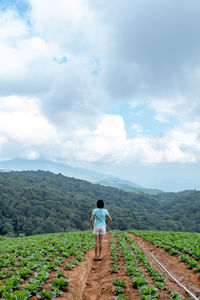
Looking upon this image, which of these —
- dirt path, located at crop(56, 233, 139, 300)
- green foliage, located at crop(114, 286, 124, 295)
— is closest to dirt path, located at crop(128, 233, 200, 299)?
dirt path, located at crop(56, 233, 139, 300)

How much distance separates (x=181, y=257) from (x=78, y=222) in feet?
345

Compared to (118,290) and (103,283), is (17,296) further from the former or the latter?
(103,283)

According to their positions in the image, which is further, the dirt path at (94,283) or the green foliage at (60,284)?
the green foliage at (60,284)

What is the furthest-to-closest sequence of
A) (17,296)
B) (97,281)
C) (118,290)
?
(97,281)
(118,290)
(17,296)

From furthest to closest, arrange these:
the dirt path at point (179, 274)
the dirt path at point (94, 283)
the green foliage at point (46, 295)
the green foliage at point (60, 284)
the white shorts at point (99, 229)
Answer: the white shorts at point (99, 229)
the dirt path at point (179, 274)
the green foliage at point (60, 284)
the dirt path at point (94, 283)
the green foliage at point (46, 295)

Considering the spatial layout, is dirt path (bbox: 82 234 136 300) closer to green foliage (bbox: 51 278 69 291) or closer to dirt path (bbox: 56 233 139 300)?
dirt path (bbox: 56 233 139 300)

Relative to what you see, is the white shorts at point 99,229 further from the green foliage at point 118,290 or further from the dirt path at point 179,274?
the green foliage at point 118,290

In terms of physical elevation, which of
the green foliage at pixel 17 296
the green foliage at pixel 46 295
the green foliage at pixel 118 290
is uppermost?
the green foliage at pixel 17 296

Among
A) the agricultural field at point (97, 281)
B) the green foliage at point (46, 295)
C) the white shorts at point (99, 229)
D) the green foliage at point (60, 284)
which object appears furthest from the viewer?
the white shorts at point (99, 229)

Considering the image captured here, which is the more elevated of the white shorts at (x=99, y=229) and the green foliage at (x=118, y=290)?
the white shorts at (x=99, y=229)

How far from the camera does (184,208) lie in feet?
486

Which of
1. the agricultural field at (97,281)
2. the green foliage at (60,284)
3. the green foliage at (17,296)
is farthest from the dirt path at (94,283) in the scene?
the green foliage at (17,296)

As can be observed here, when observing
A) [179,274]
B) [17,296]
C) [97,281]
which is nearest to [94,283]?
[97,281]

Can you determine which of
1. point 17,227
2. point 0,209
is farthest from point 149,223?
point 0,209
